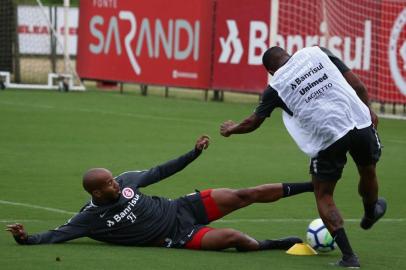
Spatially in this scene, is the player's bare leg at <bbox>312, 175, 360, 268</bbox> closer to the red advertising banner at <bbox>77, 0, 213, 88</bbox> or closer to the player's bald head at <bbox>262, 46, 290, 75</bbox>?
the player's bald head at <bbox>262, 46, 290, 75</bbox>

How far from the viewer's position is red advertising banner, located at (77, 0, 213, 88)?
30.0 m

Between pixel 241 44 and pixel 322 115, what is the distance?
748 inches

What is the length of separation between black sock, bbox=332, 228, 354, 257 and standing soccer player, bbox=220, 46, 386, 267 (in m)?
0.12

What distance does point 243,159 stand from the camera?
18.7 m

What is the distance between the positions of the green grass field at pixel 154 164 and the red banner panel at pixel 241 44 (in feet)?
2.18

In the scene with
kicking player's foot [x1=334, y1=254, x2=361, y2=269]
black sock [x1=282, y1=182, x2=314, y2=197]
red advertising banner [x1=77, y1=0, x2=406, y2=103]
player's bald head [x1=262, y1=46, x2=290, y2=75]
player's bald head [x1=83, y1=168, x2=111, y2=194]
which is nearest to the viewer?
kicking player's foot [x1=334, y1=254, x2=361, y2=269]

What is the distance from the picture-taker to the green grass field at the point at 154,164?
403 inches

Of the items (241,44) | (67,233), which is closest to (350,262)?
(67,233)

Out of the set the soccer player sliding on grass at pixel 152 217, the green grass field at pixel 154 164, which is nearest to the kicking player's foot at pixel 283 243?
the soccer player sliding on grass at pixel 152 217

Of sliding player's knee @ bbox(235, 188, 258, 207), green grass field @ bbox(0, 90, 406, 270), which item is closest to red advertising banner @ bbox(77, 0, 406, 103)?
green grass field @ bbox(0, 90, 406, 270)

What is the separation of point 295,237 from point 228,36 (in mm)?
18826

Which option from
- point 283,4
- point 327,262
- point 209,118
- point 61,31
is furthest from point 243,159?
point 61,31

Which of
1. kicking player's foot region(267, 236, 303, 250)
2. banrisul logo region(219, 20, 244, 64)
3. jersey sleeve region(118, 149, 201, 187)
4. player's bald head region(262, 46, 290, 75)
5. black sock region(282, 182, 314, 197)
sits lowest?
banrisul logo region(219, 20, 244, 64)

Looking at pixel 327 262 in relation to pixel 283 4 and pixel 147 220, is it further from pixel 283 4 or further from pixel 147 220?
pixel 283 4
